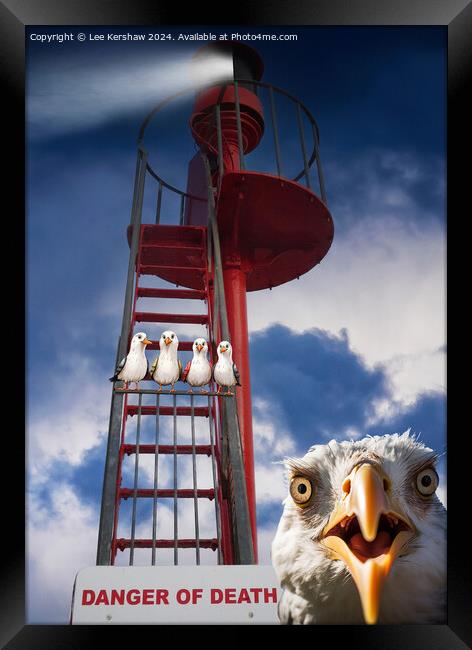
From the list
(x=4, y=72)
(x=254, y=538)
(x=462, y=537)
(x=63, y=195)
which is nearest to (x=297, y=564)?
(x=254, y=538)

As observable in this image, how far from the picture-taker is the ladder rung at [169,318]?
3.16 metres

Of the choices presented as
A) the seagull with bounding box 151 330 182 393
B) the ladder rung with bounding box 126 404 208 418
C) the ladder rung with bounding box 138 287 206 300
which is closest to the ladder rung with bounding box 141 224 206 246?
the ladder rung with bounding box 138 287 206 300

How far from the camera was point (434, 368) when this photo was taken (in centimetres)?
296

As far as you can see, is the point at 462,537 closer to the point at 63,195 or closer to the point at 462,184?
the point at 462,184

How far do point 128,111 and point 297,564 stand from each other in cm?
194

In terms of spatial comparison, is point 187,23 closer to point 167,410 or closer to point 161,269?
point 161,269

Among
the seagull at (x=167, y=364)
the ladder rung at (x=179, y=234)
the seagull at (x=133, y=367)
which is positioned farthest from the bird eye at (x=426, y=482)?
the ladder rung at (x=179, y=234)

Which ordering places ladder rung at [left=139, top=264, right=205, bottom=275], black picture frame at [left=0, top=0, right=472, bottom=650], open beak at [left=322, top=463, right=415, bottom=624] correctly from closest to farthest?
1. open beak at [left=322, top=463, right=415, bottom=624]
2. black picture frame at [left=0, top=0, right=472, bottom=650]
3. ladder rung at [left=139, top=264, right=205, bottom=275]

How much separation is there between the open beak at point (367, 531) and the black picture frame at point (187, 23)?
385 millimetres

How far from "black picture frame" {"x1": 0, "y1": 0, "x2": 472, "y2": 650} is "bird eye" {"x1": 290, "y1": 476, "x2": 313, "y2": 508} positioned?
0.59m

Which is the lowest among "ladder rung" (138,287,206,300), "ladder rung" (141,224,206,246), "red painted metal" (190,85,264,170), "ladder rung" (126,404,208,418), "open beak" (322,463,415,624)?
"open beak" (322,463,415,624)

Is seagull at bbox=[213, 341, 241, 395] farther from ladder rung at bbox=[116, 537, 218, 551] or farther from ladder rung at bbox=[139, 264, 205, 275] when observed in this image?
ladder rung at bbox=[116, 537, 218, 551]

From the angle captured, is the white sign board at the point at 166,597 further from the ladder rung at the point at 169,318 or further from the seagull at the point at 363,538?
the ladder rung at the point at 169,318

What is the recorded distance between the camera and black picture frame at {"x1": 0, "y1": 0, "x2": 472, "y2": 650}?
282 centimetres
